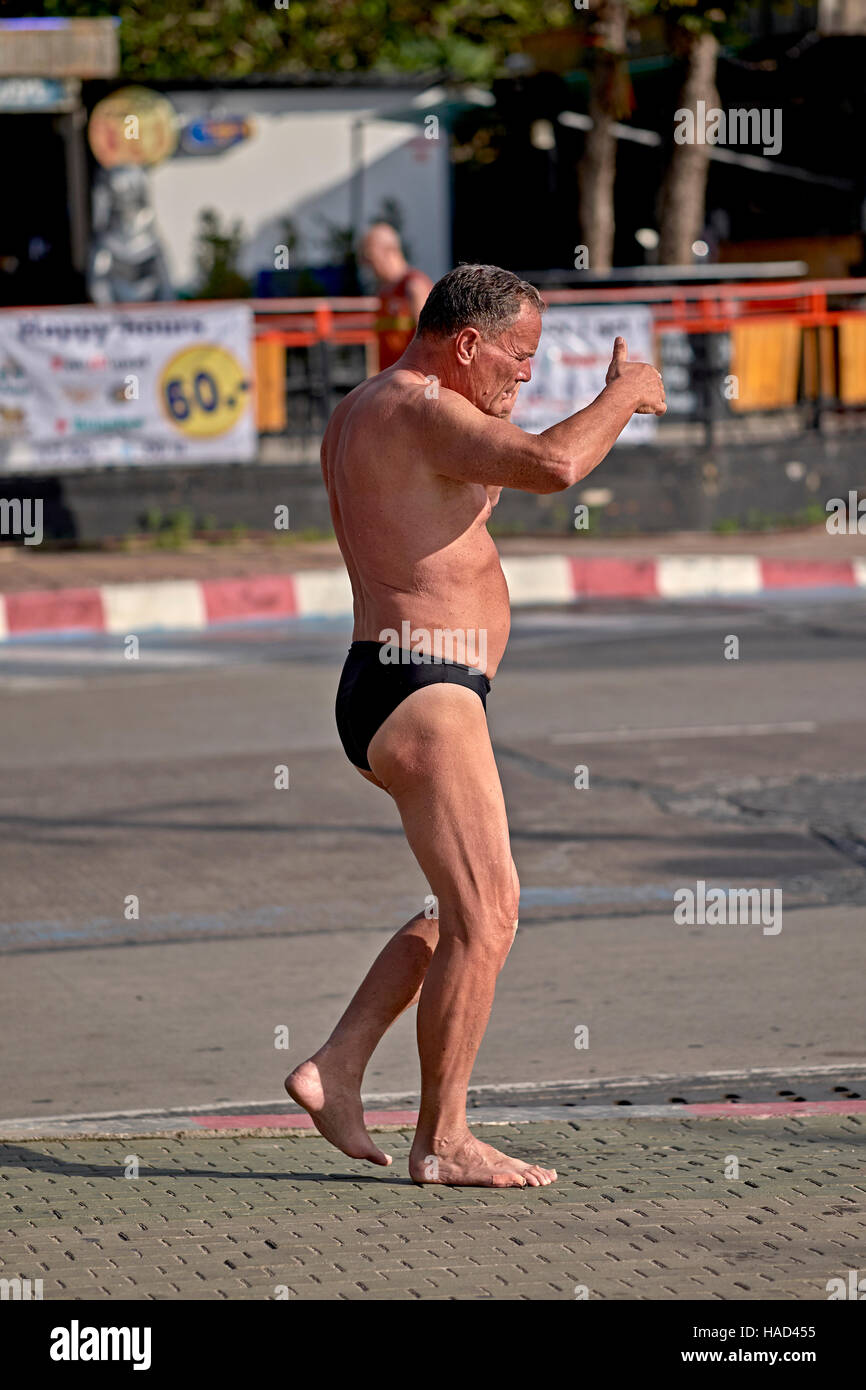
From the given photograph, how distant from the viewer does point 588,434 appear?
4238 mm

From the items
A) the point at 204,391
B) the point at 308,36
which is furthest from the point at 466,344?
the point at 308,36

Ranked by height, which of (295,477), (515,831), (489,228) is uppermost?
(489,228)

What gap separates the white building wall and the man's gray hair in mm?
29819

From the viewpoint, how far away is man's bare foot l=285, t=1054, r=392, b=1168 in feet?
15.3

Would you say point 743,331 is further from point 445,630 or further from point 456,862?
point 456,862

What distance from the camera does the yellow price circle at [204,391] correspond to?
661 inches

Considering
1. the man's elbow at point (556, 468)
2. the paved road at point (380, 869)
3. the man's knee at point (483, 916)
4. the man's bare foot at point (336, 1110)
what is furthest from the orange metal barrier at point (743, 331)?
the man's elbow at point (556, 468)

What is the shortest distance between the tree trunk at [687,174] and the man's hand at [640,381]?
58.6ft

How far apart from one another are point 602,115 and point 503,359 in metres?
21.5

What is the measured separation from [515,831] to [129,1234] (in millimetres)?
4379

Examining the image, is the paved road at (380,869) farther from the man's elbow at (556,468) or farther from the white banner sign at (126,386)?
the white banner sign at (126,386)
